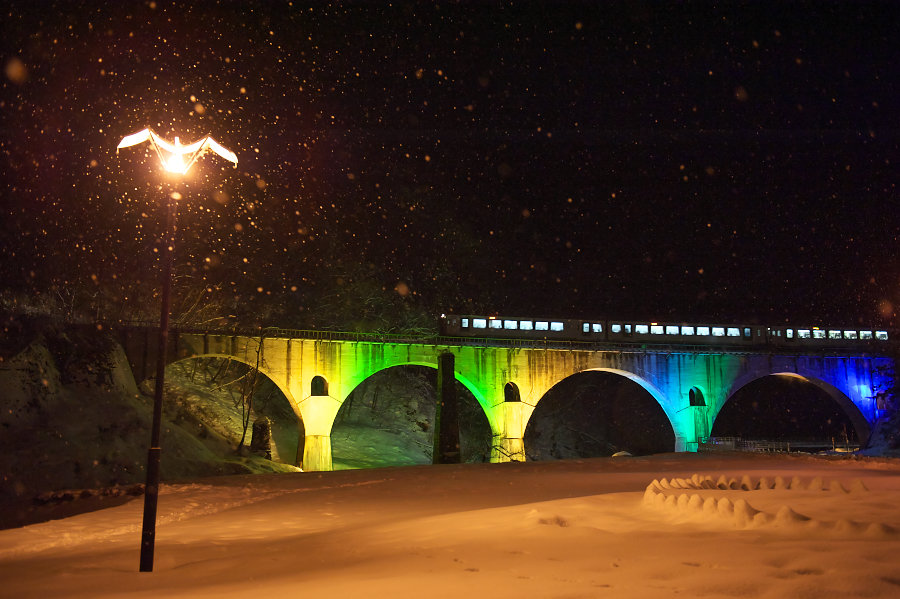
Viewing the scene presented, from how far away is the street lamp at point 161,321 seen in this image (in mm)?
6832

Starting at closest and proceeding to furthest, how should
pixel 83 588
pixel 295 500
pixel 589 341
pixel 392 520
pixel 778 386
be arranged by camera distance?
pixel 83 588
pixel 392 520
pixel 295 500
pixel 589 341
pixel 778 386

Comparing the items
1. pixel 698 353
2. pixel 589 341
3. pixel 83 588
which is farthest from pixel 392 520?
pixel 698 353

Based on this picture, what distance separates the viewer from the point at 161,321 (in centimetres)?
762

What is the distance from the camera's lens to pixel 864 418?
47250 millimetres

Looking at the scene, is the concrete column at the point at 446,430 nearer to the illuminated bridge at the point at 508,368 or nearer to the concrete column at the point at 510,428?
the illuminated bridge at the point at 508,368

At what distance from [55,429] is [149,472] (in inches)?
830

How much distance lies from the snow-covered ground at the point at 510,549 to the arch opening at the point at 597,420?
4746cm

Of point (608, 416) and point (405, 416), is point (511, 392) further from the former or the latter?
point (608, 416)

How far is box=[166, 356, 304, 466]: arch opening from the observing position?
115 ft

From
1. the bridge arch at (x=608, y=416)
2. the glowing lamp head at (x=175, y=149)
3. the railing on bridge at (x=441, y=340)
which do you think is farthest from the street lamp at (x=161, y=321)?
the bridge arch at (x=608, y=416)

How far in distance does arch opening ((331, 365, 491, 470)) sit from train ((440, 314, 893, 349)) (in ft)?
18.6

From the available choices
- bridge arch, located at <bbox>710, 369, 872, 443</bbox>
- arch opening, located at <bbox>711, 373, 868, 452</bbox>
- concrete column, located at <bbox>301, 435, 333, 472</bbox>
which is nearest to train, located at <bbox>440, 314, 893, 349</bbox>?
bridge arch, located at <bbox>710, 369, 872, 443</bbox>

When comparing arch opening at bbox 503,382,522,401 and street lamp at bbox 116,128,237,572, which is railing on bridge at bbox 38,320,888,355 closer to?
arch opening at bbox 503,382,522,401

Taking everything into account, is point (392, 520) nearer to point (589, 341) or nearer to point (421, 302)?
point (589, 341)
